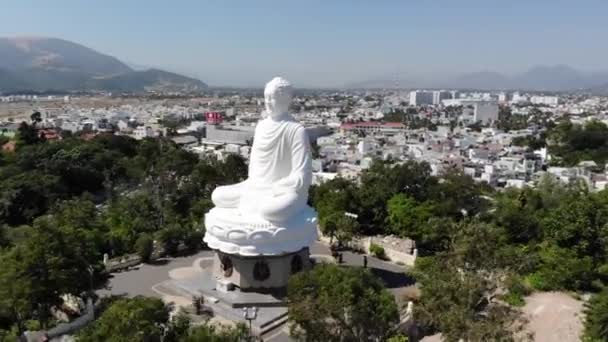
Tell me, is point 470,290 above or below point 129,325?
above

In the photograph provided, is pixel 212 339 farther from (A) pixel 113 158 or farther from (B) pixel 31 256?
(A) pixel 113 158

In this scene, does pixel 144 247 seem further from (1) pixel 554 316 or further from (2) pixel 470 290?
(1) pixel 554 316

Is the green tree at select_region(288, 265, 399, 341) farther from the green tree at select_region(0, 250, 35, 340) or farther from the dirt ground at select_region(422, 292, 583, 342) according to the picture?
the green tree at select_region(0, 250, 35, 340)

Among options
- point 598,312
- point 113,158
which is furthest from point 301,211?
point 113,158

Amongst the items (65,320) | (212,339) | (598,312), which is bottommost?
(65,320)

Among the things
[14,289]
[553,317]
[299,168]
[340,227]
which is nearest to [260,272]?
[299,168]

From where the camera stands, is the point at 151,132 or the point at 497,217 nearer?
the point at 497,217

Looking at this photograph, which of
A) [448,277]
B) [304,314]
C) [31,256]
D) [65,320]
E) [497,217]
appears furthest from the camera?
[497,217]
